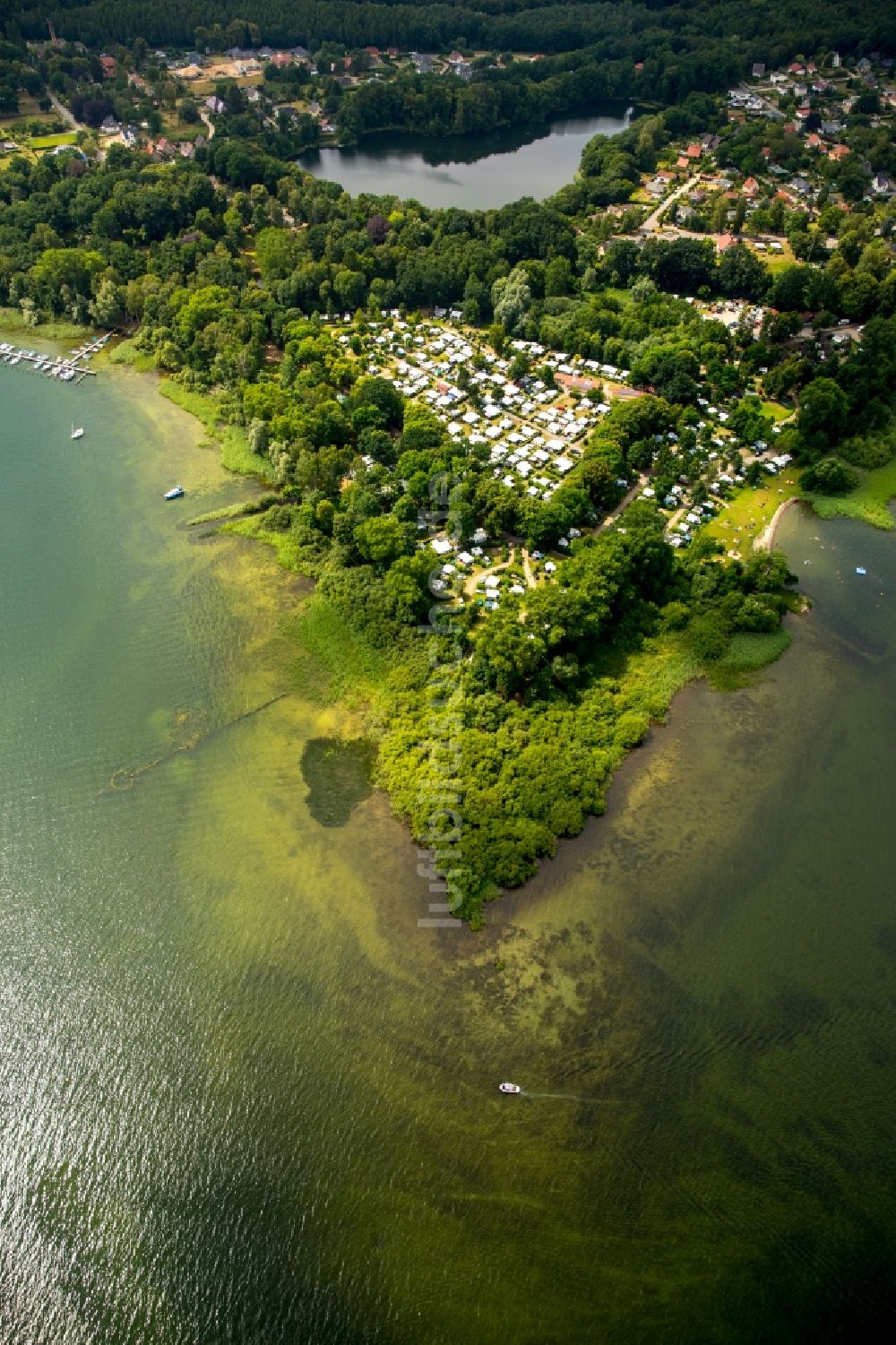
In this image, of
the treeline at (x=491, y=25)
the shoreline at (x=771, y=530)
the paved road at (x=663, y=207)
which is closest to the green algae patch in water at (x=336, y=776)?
the shoreline at (x=771, y=530)

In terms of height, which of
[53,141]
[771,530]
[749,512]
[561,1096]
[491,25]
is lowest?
[561,1096]

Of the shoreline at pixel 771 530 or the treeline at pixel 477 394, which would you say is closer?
the treeline at pixel 477 394

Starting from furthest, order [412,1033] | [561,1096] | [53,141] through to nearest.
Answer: [53,141]
[412,1033]
[561,1096]

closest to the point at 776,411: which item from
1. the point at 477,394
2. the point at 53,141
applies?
the point at 477,394

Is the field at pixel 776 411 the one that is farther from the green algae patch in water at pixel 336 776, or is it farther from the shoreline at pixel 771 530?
the green algae patch in water at pixel 336 776

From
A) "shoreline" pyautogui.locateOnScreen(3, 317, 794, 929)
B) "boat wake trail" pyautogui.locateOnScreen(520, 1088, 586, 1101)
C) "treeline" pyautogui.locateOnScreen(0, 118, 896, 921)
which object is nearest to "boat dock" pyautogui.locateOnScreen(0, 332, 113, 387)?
"treeline" pyautogui.locateOnScreen(0, 118, 896, 921)

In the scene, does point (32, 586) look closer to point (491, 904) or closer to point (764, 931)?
point (491, 904)

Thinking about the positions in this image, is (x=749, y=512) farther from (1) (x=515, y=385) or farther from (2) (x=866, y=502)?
(1) (x=515, y=385)
